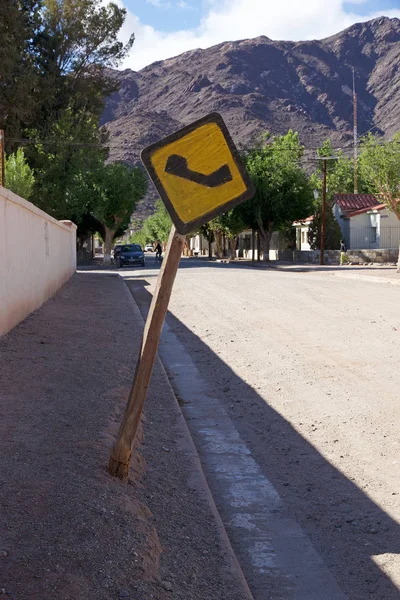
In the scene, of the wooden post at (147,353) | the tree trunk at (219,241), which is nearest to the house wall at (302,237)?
the tree trunk at (219,241)

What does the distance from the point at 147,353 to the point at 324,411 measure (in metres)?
3.82

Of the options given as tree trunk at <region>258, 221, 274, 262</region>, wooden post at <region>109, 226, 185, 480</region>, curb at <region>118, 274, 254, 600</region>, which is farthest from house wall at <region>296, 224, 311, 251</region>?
wooden post at <region>109, 226, 185, 480</region>

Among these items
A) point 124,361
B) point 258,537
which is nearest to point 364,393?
point 124,361

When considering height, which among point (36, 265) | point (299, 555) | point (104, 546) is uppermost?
point (36, 265)

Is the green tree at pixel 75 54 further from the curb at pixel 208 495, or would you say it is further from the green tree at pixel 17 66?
the curb at pixel 208 495

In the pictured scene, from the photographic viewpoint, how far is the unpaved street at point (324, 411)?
493cm

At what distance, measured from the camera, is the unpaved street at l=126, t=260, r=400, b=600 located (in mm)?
4926

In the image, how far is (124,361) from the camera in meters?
10.3

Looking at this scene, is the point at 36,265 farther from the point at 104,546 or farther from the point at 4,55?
the point at 4,55

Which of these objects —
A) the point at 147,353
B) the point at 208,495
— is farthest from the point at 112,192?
the point at 147,353

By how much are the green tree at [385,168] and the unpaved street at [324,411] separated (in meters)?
26.5

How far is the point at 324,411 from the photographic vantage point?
8180mm

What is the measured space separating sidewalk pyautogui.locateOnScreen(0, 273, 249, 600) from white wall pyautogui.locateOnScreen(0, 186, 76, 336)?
8.77 feet

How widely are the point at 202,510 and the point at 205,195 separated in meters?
1.98
